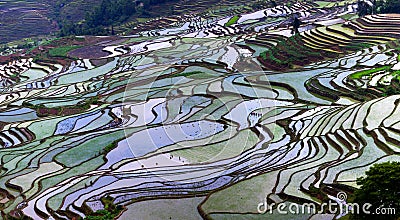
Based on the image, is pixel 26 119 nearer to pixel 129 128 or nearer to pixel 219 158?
pixel 129 128

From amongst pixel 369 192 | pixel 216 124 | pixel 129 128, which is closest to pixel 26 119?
pixel 129 128

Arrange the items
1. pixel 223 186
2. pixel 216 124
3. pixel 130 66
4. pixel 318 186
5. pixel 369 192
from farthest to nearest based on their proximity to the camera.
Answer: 1. pixel 130 66
2. pixel 216 124
3. pixel 223 186
4. pixel 318 186
5. pixel 369 192

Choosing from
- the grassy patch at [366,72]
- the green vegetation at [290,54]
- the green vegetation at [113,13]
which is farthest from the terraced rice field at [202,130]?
the green vegetation at [113,13]

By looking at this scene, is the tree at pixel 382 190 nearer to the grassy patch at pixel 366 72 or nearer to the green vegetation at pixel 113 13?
the grassy patch at pixel 366 72

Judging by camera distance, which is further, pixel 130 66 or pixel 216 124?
pixel 130 66

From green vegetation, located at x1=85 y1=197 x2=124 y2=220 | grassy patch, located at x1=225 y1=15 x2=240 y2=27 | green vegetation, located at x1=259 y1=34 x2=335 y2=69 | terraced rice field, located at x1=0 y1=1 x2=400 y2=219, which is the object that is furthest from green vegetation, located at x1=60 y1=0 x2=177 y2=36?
green vegetation, located at x1=85 y1=197 x2=124 y2=220
